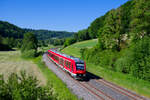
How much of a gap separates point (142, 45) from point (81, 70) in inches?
380

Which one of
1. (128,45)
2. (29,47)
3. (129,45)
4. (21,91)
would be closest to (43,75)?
(129,45)

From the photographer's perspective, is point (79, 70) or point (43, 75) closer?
point (79, 70)

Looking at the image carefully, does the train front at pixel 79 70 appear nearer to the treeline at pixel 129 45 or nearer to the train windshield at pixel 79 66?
the train windshield at pixel 79 66

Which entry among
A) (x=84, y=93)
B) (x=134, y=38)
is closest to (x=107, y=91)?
(x=84, y=93)

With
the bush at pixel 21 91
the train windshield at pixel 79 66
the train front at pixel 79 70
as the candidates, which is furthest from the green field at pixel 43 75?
the train windshield at pixel 79 66

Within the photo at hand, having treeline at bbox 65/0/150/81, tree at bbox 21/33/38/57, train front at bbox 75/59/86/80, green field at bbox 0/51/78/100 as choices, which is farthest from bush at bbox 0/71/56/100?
tree at bbox 21/33/38/57

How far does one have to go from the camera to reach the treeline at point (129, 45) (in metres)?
20.3

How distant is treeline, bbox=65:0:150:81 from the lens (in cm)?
2033

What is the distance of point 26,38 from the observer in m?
76.4

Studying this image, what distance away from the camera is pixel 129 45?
28609 millimetres

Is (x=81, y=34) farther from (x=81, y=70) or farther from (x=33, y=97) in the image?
(x=33, y=97)

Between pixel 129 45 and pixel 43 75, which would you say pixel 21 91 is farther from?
pixel 129 45

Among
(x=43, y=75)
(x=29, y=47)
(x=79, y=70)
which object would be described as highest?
(x=29, y=47)

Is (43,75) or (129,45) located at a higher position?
(129,45)
